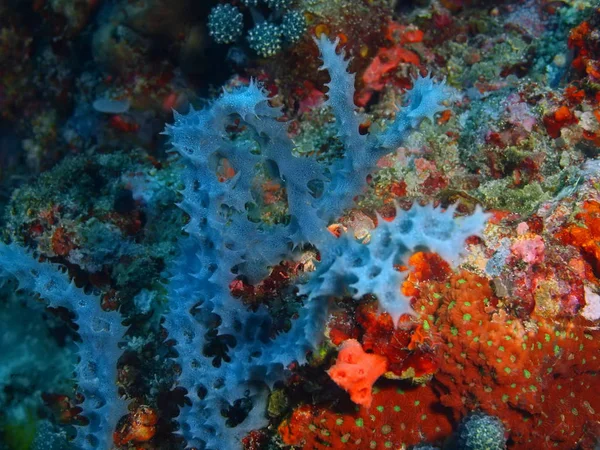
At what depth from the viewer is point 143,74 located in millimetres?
6156

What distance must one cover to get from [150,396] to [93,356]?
0.71 metres

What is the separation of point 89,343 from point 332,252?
7.19 feet

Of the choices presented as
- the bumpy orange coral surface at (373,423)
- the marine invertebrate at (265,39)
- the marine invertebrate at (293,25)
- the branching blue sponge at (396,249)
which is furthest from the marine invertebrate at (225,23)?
the bumpy orange coral surface at (373,423)

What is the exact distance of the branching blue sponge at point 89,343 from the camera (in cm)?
349

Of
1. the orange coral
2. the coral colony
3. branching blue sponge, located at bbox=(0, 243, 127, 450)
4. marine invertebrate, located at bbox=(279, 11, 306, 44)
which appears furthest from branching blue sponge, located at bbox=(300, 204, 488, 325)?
marine invertebrate, located at bbox=(279, 11, 306, 44)

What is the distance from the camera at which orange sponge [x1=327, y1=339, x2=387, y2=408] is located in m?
2.70

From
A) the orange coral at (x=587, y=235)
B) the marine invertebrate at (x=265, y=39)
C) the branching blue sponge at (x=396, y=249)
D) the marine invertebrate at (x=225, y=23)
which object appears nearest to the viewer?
the branching blue sponge at (x=396, y=249)

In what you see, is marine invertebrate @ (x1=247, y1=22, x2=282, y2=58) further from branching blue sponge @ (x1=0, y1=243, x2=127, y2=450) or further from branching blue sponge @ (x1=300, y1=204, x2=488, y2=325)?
branching blue sponge @ (x1=300, y1=204, x2=488, y2=325)

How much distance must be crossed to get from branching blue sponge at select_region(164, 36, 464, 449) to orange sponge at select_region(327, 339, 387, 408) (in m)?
0.42

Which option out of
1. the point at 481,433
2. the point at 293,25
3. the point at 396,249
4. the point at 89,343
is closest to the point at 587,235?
the point at 481,433

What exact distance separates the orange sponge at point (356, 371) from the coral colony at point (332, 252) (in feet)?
0.05

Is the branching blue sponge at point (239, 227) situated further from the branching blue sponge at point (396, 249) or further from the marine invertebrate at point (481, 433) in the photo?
the marine invertebrate at point (481, 433)

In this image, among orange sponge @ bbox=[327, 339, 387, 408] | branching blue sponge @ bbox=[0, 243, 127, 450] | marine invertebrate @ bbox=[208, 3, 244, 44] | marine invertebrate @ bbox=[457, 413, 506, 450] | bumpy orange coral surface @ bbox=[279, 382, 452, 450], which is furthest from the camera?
marine invertebrate @ bbox=[208, 3, 244, 44]

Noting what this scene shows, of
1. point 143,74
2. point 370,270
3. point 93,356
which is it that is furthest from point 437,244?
point 143,74
